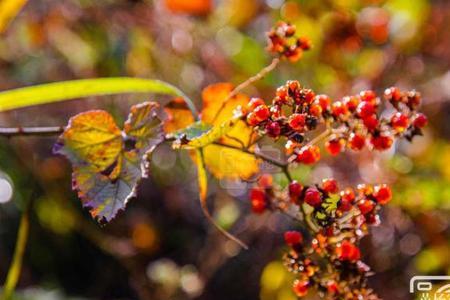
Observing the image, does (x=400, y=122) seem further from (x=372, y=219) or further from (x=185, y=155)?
(x=185, y=155)

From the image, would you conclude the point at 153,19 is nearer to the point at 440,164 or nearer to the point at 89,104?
the point at 89,104

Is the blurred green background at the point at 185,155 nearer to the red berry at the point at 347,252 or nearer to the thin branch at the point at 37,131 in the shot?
the thin branch at the point at 37,131

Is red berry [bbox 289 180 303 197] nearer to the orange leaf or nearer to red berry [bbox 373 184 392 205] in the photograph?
red berry [bbox 373 184 392 205]

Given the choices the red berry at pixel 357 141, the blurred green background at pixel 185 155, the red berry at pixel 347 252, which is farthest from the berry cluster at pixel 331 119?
the blurred green background at pixel 185 155

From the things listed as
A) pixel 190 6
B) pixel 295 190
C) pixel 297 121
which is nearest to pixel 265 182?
pixel 295 190

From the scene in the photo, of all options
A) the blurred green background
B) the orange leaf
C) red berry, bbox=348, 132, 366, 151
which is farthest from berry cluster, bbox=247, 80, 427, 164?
the orange leaf

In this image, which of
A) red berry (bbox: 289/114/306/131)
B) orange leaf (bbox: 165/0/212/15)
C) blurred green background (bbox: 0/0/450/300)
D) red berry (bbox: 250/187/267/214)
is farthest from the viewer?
orange leaf (bbox: 165/0/212/15)
